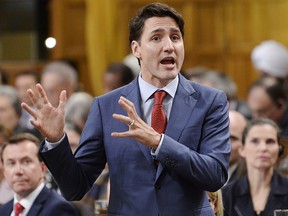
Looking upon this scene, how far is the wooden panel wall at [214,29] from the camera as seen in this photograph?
388 inches

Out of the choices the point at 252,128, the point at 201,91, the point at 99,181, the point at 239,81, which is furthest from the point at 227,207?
the point at 239,81

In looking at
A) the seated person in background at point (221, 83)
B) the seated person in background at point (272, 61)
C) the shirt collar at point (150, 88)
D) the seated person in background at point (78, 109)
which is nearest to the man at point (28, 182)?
the shirt collar at point (150, 88)

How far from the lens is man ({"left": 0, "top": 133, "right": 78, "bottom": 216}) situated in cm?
454

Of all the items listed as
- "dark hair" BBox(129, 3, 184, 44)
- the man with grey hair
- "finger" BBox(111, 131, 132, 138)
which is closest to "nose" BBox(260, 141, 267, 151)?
"dark hair" BBox(129, 3, 184, 44)

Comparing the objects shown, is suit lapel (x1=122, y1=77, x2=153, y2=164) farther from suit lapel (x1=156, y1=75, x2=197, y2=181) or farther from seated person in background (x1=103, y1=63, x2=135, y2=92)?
seated person in background (x1=103, y1=63, x2=135, y2=92)

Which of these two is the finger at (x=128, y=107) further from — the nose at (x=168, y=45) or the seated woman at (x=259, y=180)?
the seated woman at (x=259, y=180)

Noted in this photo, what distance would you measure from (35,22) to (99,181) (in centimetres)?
494

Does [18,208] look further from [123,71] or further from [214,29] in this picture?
[214,29]

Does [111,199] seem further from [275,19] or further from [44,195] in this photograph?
[275,19]

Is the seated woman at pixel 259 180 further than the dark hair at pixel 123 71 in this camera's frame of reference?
No

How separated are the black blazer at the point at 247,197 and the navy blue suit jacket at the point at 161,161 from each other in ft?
4.91

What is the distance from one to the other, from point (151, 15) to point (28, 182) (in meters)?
1.72

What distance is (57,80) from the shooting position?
784 centimetres

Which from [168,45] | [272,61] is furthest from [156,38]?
[272,61]
